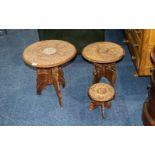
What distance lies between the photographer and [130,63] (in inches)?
184

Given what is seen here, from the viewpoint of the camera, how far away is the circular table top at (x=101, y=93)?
11.0ft

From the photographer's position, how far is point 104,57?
11.8 feet

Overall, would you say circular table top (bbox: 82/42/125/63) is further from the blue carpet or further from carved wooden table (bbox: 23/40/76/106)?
the blue carpet

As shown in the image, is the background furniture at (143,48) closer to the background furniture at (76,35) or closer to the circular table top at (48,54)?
the background furniture at (76,35)

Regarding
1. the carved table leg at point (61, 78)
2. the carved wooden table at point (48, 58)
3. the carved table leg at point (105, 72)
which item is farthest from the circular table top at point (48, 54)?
the carved table leg at point (105, 72)

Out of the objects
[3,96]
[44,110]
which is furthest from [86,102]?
[3,96]

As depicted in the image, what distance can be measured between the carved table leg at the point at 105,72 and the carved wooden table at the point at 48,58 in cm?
53

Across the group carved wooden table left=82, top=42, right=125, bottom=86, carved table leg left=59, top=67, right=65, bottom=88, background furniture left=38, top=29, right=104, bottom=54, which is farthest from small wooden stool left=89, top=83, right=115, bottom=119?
background furniture left=38, top=29, right=104, bottom=54

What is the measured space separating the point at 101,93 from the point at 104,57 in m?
0.54

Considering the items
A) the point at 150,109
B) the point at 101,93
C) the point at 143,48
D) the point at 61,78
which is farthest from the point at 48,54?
the point at 150,109

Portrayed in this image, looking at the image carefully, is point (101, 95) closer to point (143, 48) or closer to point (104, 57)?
point (104, 57)

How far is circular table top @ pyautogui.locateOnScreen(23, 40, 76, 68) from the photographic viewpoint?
3.33 metres

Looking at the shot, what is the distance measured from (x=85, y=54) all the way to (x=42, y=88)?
0.92m

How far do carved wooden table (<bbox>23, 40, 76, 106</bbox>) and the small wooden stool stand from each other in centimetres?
53
